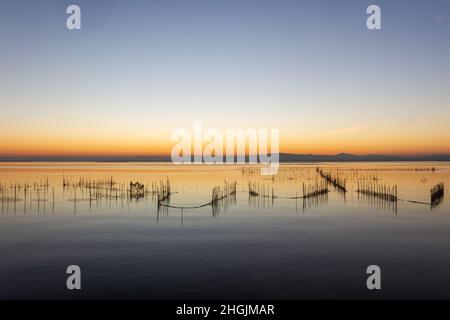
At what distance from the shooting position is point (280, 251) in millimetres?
15562

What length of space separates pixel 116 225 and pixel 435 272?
14.2 m

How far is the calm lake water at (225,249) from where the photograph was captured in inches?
444

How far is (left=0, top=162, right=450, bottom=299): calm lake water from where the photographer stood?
11266 mm

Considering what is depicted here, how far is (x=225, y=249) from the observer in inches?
622

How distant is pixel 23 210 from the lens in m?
25.8

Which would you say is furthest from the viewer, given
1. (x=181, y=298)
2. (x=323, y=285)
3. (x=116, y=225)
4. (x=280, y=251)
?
(x=116, y=225)

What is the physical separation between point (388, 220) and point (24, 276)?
17821 mm

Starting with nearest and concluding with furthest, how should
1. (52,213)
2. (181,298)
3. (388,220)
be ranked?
(181,298)
(388,220)
(52,213)
